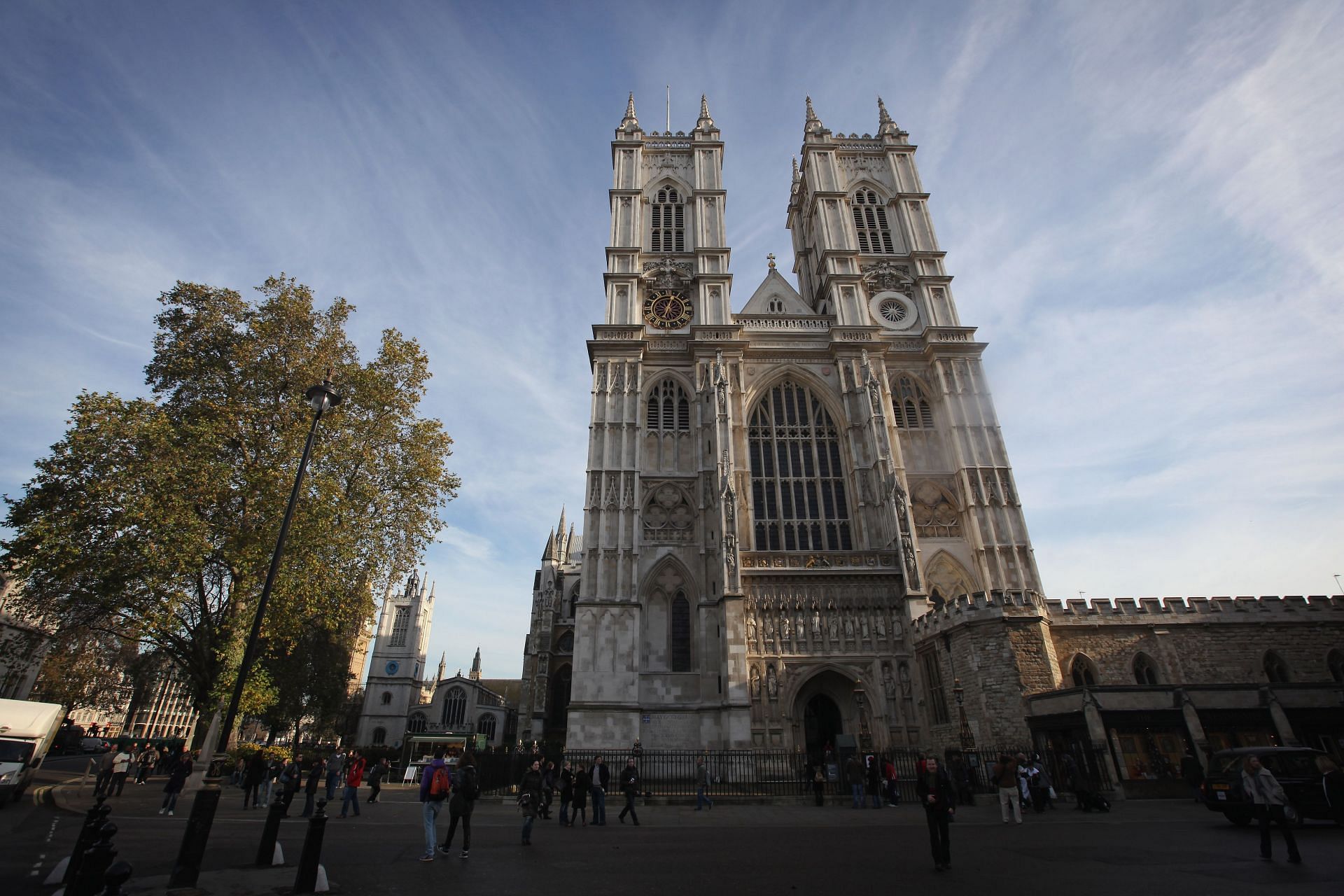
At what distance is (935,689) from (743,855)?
15982mm

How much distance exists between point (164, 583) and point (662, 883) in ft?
50.7

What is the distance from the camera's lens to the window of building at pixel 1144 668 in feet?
65.4

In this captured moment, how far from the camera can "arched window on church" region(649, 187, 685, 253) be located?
35.5m

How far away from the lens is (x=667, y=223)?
36.2m

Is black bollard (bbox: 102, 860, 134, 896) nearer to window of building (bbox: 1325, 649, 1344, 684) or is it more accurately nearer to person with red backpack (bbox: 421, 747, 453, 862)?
person with red backpack (bbox: 421, 747, 453, 862)

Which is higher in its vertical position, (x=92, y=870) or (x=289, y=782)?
(x=289, y=782)

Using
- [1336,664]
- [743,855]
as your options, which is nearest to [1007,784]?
[743,855]

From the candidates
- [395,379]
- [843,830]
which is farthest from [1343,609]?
[395,379]

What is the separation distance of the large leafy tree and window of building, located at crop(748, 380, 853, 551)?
44.9ft

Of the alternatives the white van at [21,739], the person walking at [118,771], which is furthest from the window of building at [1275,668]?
the white van at [21,739]

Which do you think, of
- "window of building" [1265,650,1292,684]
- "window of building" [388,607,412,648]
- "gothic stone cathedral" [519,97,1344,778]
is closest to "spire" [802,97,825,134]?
"gothic stone cathedral" [519,97,1344,778]

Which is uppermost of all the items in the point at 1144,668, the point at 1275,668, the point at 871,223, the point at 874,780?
the point at 871,223

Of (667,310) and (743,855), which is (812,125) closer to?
(667,310)

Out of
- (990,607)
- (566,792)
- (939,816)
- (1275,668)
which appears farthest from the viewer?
(1275,668)
